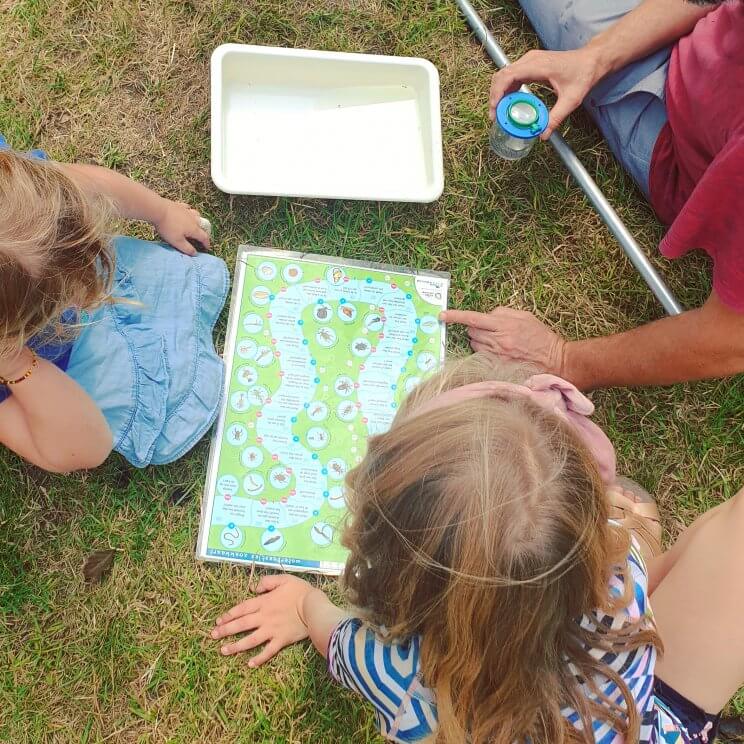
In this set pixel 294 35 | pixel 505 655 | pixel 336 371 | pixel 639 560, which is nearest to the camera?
pixel 505 655

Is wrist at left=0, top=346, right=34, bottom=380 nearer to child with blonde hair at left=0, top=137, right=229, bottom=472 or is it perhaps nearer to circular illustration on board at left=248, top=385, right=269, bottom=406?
child with blonde hair at left=0, top=137, right=229, bottom=472

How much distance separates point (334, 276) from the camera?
1.46m

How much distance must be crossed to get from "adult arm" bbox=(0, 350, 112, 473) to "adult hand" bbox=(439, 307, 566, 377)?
75 cm

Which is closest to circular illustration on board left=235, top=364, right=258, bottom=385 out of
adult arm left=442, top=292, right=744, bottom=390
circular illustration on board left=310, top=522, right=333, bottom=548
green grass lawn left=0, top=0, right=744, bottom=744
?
green grass lawn left=0, top=0, right=744, bottom=744

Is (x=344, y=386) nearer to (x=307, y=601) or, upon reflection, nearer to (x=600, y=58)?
(x=307, y=601)

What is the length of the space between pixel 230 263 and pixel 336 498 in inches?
22.3

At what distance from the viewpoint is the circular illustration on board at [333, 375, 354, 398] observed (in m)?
1.41

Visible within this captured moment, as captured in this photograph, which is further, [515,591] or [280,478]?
[280,478]

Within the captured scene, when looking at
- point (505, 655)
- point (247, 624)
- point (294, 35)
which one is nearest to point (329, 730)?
point (247, 624)

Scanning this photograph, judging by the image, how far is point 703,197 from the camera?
3.64 ft

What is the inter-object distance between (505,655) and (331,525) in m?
0.60

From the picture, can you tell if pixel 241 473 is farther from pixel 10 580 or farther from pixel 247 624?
pixel 10 580

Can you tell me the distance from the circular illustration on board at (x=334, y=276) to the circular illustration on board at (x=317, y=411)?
0.88 feet

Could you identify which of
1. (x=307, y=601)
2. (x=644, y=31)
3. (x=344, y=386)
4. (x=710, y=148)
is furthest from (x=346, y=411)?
(x=644, y=31)
